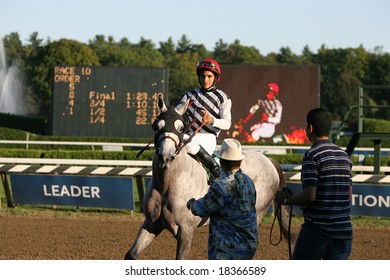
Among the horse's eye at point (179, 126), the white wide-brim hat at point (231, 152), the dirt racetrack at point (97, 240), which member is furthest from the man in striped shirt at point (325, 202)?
the dirt racetrack at point (97, 240)

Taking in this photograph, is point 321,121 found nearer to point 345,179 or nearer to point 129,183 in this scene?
point 345,179

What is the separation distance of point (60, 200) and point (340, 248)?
9.05m

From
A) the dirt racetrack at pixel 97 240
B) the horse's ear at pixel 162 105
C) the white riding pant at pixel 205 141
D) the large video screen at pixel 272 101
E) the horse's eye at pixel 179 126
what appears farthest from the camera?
the large video screen at pixel 272 101

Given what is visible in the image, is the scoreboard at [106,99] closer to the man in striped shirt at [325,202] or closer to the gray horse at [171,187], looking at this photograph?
the gray horse at [171,187]

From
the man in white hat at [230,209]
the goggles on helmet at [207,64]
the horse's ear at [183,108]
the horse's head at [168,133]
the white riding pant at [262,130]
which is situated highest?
the goggles on helmet at [207,64]

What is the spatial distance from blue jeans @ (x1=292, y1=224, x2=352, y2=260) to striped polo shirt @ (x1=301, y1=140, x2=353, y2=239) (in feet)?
0.13

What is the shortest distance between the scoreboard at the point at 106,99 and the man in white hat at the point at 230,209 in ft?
68.8

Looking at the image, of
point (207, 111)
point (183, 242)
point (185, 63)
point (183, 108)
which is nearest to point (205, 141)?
point (207, 111)

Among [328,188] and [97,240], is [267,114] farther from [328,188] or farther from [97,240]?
[328,188]

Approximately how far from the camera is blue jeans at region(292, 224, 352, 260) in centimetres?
486

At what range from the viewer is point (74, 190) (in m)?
13.2

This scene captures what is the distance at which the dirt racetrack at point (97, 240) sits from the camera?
893 cm

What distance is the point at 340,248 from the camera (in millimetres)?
4879

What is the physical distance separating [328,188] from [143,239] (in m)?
2.28
